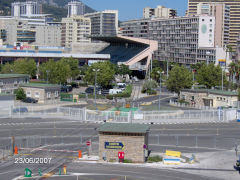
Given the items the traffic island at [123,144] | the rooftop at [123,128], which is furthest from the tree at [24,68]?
the traffic island at [123,144]

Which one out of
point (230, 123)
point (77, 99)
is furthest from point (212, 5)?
point (230, 123)

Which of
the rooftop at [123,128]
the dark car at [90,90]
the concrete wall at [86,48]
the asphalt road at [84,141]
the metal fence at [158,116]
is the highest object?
the concrete wall at [86,48]

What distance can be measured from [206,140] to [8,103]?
112 ft

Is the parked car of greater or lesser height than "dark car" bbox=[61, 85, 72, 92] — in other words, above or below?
below

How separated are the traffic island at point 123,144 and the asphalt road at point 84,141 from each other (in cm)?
157

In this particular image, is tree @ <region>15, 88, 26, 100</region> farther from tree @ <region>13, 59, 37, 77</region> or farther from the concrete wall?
the concrete wall

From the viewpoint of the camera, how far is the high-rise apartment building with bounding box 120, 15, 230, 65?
474ft

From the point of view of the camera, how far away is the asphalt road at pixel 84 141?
32.4m

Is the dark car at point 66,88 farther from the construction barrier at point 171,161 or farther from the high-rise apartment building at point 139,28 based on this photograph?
the high-rise apartment building at point 139,28

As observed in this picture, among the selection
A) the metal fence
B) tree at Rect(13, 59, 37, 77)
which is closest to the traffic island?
the metal fence

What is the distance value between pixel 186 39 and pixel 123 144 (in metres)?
125

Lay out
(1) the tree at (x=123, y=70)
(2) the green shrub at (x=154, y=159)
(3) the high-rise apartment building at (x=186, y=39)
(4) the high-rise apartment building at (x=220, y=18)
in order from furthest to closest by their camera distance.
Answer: (4) the high-rise apartment building at (x=220, y=18), (3) the high-rise apartment building at (x=186, y=39), (1) the tree at (x=123, y=70), (2) the green shrub at (x=154, y=159)

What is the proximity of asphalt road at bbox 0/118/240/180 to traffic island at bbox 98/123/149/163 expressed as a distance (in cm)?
157

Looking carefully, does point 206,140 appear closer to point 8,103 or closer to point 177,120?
point 177,120
